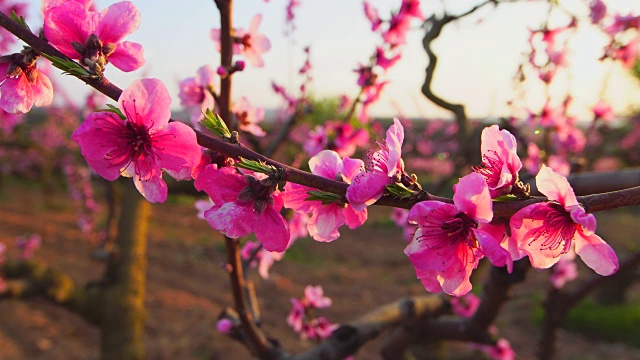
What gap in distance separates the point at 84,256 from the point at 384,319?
18.5 ft

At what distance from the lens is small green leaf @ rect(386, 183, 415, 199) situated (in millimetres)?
714

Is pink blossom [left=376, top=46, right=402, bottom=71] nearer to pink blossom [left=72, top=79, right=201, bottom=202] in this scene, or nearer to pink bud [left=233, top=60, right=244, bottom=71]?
pink bud [left=233, top=60, right=244, bottom=71]

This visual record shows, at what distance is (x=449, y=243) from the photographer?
2.47ft

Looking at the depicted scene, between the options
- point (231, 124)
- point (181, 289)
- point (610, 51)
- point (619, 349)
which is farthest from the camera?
point (181, 289)

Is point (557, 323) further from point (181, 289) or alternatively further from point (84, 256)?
point (84, 256)

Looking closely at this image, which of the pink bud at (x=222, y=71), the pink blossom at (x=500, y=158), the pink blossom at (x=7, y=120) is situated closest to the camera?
the pink blossom at (x=500, y=158)

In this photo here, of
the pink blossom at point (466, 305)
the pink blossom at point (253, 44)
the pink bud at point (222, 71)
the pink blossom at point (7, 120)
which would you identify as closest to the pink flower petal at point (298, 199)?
the pink bud at point (222, 71)

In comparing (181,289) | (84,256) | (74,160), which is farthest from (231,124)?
(74,160)

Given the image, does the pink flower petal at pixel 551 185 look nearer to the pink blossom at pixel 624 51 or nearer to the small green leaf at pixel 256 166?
the small green leaf at pixel 256 166

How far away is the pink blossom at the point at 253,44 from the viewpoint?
162 centimetres

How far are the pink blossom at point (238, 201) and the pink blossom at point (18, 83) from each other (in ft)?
1.13

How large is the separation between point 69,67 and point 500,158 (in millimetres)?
660

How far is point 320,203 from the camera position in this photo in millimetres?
825

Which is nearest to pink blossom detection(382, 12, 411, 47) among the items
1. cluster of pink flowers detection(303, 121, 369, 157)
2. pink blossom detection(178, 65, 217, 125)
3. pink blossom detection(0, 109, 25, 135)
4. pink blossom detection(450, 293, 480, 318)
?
cluster of pink flowers detection(303, 121, 369, 157)
